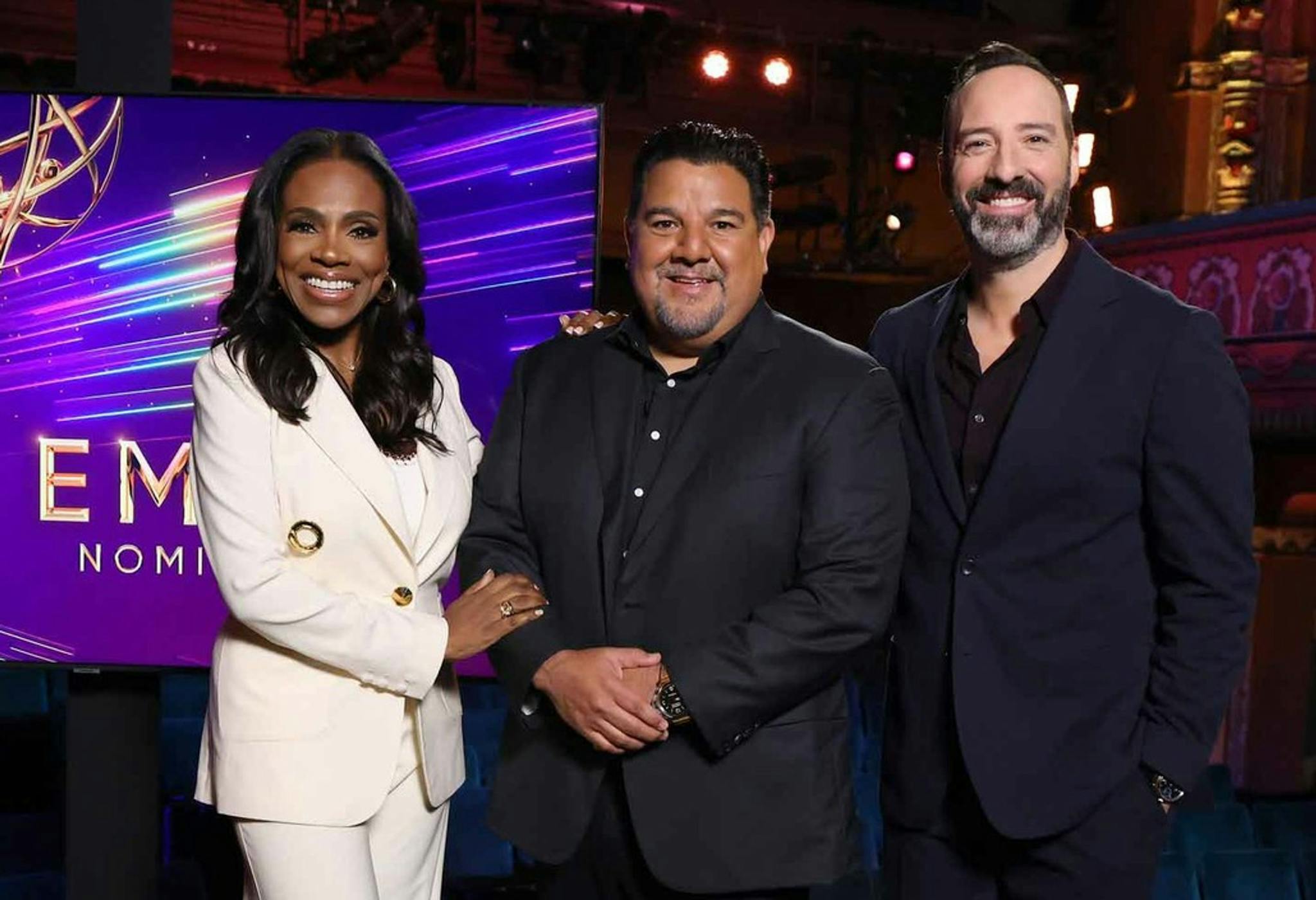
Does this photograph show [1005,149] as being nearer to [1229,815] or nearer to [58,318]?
[58,318]

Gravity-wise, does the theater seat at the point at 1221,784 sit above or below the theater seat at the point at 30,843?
below

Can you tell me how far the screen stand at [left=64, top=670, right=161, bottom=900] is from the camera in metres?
2.79

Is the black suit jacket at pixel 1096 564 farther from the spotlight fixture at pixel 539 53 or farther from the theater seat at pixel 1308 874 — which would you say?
the spotlight fixture at pixel 539 53

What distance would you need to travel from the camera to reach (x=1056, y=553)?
6.71 ft

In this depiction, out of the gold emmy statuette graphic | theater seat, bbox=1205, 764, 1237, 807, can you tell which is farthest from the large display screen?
theater seat, bbox=1205, 764, 1237, 807

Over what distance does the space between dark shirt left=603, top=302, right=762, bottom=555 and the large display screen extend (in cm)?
64

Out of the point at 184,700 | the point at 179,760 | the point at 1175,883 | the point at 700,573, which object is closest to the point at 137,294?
the point at 700,573

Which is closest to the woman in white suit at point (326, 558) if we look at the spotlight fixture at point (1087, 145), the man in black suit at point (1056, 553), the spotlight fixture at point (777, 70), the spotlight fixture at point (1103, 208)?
the man in black suit at point (1056, 553)

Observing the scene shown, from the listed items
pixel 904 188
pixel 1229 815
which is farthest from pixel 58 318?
pixel 904 188

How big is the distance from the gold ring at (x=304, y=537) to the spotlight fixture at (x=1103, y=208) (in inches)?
392

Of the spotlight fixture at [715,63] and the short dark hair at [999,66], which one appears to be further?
the spotlight fixture at [715,63]

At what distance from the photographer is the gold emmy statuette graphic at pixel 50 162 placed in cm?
266

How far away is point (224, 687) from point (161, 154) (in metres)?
1.06

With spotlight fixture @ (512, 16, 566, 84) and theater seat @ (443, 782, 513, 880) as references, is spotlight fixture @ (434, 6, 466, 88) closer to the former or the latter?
spotlight fixture @ (512, 16, 566, 84)
